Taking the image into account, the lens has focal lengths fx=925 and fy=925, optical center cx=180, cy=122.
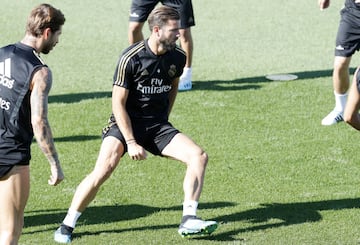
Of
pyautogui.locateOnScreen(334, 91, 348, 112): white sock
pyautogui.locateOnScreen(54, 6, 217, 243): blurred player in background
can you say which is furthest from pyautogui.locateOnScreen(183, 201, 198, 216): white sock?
pyautogui.locateOnScreen(334, 91, 348, 112): white sock

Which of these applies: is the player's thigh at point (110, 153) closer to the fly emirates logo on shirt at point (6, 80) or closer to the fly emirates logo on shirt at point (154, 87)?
the fly emirates logo on shirt at point (154, 87)

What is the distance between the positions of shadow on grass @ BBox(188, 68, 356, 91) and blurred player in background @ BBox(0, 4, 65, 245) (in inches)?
232

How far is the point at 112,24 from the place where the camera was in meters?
15.6

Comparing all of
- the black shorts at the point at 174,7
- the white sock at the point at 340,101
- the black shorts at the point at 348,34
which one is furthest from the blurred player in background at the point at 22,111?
the black shorts at the point at 174,7

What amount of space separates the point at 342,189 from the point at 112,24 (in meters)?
7.57

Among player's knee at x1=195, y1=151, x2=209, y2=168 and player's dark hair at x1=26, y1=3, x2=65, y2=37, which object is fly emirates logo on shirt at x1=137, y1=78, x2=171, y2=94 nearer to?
player's knee at x1=195, y1=151, x2=209, y2=168

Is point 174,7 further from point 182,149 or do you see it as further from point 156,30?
point 182,149

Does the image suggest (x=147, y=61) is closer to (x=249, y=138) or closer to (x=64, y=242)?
(x=64, y=242)

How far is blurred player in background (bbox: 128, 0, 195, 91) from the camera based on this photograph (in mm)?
12078

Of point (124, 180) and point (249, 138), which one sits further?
point (249, 138)

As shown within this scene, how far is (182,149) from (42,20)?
1.99 metres

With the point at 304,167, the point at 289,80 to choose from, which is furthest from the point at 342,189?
the point at 289,80

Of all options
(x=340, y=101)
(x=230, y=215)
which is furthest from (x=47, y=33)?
(x=340, y=101)

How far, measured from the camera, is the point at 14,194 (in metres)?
6.53
